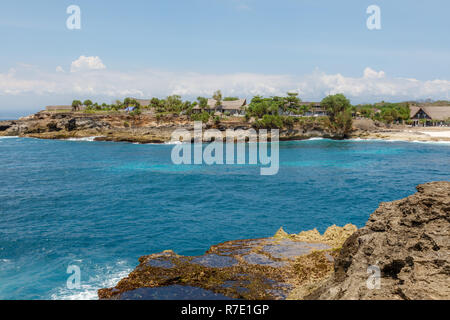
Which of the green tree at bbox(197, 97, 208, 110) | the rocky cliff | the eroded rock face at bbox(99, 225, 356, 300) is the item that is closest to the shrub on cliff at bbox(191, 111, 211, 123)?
the rocky cliff

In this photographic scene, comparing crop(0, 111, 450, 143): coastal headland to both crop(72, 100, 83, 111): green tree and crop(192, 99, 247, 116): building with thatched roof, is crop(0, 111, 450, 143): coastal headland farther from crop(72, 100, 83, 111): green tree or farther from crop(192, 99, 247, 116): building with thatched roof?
crop(192, 99, 247, 116): building with thatched roof

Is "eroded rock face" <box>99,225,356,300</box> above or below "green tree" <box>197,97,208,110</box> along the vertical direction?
below

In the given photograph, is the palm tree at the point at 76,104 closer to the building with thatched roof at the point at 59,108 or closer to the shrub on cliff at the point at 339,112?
the building with thatched roof at the point at 59,108

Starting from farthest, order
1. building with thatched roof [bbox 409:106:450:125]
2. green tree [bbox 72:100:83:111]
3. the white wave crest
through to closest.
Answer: green tree [bbox 72:100:83:111], building with thatched roof [bbox 409:106:450:125], the white wave crest

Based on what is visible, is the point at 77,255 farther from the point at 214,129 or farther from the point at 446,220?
the point at 214,129

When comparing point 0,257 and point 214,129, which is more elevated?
point 214,129

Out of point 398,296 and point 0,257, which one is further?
point 0,257

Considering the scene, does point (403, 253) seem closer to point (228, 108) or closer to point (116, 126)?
point (116, 126)

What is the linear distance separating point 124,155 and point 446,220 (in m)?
73.4

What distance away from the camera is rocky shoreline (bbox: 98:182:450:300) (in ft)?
31.3

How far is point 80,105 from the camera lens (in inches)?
5512

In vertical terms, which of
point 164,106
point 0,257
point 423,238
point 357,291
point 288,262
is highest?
point 164,106

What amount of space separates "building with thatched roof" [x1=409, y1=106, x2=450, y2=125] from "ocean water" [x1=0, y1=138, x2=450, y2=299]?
227ft

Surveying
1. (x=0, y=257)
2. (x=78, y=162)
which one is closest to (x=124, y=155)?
(x=78, y=162)
